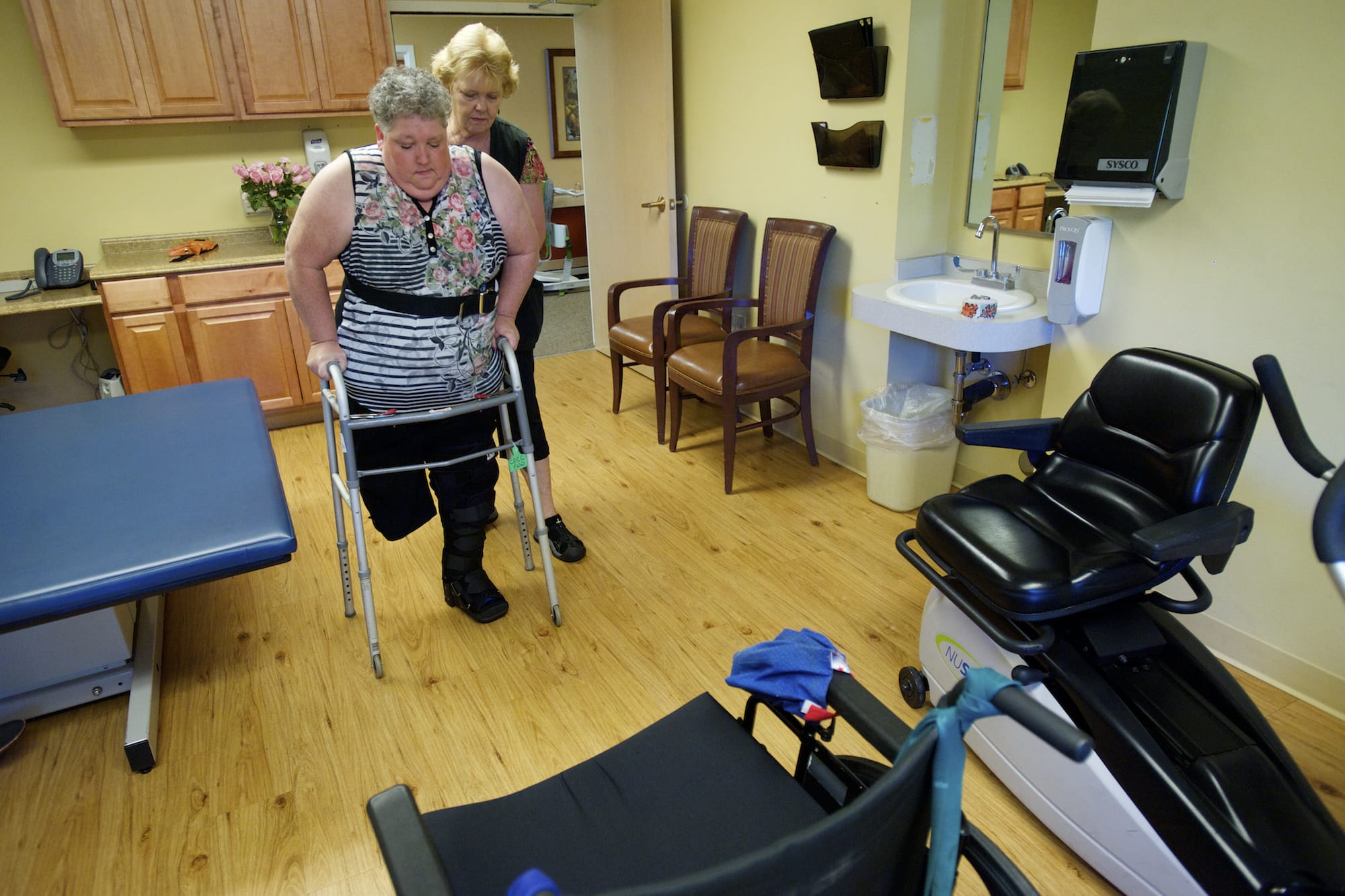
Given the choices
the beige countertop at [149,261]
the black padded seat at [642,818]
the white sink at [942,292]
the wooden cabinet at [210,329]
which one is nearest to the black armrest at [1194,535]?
the black padded seat at [642,818]

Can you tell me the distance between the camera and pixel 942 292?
2.71m

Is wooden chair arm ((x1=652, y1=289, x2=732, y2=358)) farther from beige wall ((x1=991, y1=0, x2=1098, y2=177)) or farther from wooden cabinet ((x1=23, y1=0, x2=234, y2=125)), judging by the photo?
wooden cabinet ((x1=23, y1=0, x2=234, y2=125))

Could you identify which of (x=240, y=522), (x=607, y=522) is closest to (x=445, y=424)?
(x=240, y=522)

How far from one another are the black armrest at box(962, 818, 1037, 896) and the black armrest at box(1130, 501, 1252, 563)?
29.7 inches

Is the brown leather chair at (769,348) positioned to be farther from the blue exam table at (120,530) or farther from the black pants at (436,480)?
the blue exam table at (120,530)

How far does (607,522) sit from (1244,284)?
1961 mm

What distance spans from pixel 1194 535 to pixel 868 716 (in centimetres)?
80

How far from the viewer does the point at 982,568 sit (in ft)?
5.45

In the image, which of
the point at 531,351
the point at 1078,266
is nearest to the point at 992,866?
the point at 1078,266

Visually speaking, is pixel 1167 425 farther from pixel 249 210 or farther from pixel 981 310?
pixel 249 210

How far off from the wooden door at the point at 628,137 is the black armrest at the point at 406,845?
128 inches

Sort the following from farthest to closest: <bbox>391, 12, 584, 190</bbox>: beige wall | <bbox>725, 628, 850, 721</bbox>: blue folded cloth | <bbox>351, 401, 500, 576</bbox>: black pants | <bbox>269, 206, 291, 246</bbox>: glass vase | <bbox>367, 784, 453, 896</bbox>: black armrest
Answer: <bbox>391, 12, 584, 190</bbox>: beige wall
<bbox>269, 206, 291, 246</bbox>: glass vase
<bbox>351, 401, 500, 576</bbox>: black pants
<bbox>725, 628, 850, 721</bbox>: blue folded cloth
<bbox>367, 784, 453, 896</bbox>: black armrest

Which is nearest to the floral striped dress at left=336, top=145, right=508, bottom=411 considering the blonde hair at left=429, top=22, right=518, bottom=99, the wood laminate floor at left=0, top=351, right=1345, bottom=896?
the blonde hair at left=429, top=22, right=518, bottom=99

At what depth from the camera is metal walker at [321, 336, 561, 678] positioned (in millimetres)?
1877
